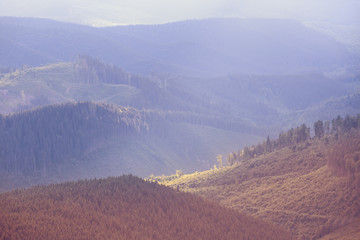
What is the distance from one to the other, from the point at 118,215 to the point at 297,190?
40.3 m

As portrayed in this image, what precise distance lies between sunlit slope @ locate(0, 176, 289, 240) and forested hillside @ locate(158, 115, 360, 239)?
8530 millimetres

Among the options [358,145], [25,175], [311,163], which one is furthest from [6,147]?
[358,145]

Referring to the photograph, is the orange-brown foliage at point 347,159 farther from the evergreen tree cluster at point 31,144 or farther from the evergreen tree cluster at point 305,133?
the evergreen tree cluster at point 31,144

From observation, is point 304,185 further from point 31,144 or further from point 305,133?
point 31,144

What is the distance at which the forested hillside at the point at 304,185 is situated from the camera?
77500 millimetres

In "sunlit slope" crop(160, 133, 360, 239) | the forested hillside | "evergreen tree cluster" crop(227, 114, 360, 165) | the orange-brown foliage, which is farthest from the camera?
"evergreen tree cluster" crop(227, 114, 360, 165)

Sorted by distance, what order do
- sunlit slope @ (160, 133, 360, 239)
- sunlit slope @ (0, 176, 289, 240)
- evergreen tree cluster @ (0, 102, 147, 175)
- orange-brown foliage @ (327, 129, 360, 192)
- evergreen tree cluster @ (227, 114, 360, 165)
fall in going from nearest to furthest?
sunlit slope @ (0, 176, 289, 240), sunlit slope @ (160, 133, 360, 239), orange-brown foliage @ (327, 129, 360, 192), evergreen tree cluster @ (227, 114, 360, 165), evergreen tree cluster @ (0, 102, 147, 175)

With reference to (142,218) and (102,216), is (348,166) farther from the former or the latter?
(102,216)

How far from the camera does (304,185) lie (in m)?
91.1

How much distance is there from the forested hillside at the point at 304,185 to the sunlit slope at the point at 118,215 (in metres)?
8.53

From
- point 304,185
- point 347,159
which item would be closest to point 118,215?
point 304,185

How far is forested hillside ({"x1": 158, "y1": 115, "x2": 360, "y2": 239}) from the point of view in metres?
77.5

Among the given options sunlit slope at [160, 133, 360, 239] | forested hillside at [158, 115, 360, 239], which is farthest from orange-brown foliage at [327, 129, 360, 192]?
sunlit slope at [160, 133, 360, 239]

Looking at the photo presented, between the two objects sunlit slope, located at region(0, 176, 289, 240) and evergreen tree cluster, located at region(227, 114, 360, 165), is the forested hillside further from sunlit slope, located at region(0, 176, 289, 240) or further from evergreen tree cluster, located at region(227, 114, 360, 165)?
sunlit slope, located at region(0, 176, 289, 240)
